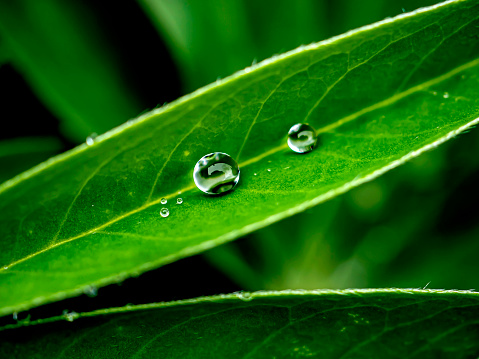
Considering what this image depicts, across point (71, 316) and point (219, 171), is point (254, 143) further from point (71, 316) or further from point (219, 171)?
point (71, 316)

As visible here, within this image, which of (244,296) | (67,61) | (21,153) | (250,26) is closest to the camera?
(244,296)

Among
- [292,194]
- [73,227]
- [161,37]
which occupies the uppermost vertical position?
[161,37]

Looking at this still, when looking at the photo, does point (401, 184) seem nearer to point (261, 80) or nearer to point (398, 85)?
point (398, 85)

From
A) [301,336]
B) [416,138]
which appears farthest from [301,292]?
[416,138]

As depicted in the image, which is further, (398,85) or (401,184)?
(401,184)

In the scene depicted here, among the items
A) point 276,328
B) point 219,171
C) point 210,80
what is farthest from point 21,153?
point 276,328

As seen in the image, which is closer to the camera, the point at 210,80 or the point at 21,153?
the point at 21,153
